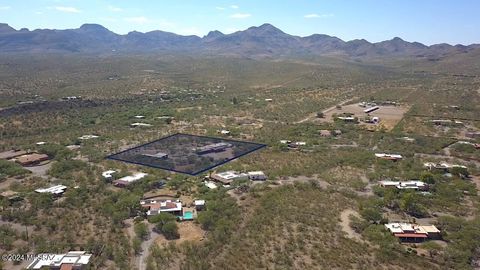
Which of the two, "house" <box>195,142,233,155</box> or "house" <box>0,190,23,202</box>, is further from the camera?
"house" <box>195,142,233,155</box>

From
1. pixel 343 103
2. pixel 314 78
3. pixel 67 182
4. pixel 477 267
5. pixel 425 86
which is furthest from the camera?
pixel 314 78

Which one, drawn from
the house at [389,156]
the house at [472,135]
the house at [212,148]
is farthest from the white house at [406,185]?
the house at [472,135]

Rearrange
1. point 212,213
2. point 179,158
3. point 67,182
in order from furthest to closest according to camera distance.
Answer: point 179,158 < point 67,182 < point 212,213

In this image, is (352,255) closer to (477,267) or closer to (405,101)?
(477,267)

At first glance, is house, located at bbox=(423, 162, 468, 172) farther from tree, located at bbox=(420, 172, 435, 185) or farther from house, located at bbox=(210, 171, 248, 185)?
house, located at bbox=(210, 171, 248, 185)

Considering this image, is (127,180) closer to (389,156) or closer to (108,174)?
(108,174)

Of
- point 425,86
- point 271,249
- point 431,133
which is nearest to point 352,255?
point 271,249

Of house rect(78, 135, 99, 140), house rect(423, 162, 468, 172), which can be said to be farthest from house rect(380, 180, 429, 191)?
house rect(78, 135, 99, 140)
